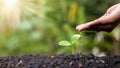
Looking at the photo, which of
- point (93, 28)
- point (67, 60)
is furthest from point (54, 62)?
point (93, 28)

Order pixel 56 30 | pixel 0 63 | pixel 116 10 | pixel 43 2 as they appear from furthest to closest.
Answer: pixel 43 2, pixel 56 30, pixel 0 63, pixel 116 10

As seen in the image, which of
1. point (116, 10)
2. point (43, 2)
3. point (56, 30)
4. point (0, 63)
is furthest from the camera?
point (43, 2)

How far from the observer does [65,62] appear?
1121 millimetres

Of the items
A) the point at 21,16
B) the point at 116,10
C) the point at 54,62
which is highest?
the point at 21,16

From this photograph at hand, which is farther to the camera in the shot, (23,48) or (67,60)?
(23,48)

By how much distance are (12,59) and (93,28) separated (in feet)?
1.06

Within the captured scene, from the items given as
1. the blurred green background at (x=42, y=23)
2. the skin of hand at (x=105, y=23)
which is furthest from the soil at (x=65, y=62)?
the blurred green background at (x=42, y=23)

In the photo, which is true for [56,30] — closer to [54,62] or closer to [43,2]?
[43,2]

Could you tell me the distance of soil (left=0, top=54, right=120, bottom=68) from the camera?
1.10 meters

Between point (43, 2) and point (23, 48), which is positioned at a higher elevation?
point (43, 2)

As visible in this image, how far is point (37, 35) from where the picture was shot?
2625mm

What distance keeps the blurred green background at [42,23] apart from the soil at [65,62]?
1.35 metres

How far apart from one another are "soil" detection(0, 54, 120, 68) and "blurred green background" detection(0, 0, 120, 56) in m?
1.35

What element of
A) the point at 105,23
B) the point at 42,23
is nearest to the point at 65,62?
the point at 105,23
